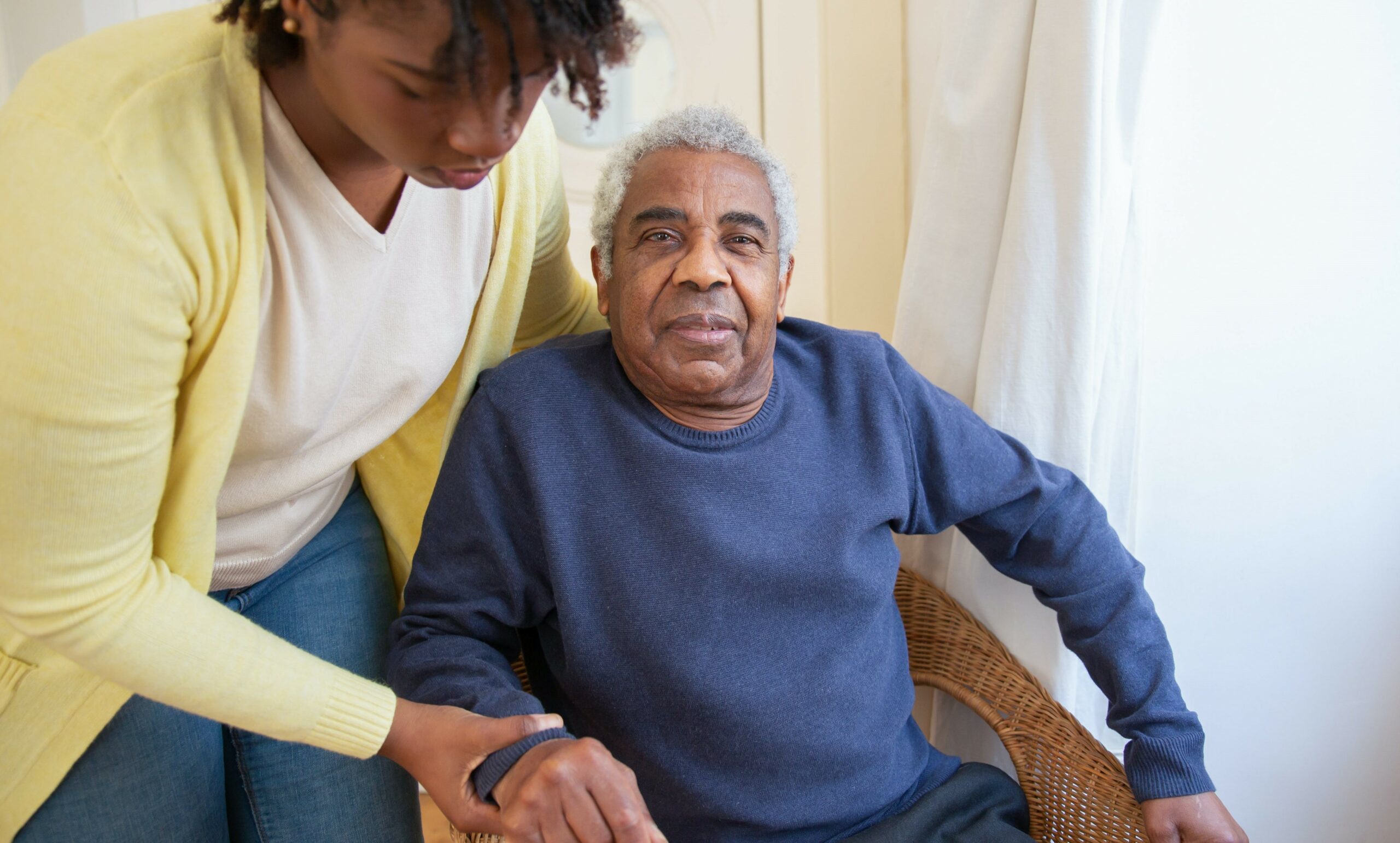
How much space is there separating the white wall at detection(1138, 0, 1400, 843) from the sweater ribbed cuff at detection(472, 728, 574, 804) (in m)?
1.04

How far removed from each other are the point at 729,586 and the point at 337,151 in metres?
0.67

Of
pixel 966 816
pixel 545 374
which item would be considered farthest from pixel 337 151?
pixel 966 816

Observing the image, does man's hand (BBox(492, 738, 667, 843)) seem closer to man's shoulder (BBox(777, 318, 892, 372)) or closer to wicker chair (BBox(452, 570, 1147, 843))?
wicker chair (BBox(452, 570, 1147, 843))

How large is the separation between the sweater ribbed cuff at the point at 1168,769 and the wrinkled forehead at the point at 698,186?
2.85 ft

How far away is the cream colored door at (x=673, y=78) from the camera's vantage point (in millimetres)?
1896

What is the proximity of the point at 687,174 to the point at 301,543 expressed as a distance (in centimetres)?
70

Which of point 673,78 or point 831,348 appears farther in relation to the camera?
point 673,78

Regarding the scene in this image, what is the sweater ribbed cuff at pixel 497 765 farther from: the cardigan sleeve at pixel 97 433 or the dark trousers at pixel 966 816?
the dark trousers at pixel 966 816

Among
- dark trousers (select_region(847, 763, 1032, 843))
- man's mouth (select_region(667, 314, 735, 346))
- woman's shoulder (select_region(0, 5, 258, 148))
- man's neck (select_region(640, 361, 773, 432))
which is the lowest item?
dark trousers (select_region(847, 763, 1032, 843))

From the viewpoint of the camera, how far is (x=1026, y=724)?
4.70 feet

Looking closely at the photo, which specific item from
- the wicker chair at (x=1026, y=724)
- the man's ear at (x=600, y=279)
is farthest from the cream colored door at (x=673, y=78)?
the wicker chair at (x=1026, y=724)

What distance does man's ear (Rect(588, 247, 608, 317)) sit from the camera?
135 cm

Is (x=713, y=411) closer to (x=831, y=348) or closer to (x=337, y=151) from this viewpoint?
(x=831, y=348)

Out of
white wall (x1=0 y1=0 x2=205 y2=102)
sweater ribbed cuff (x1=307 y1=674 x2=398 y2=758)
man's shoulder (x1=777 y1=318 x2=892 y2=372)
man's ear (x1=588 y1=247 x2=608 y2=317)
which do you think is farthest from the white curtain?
white wall (x1=0 y1=0 x2=205 y2=102)
